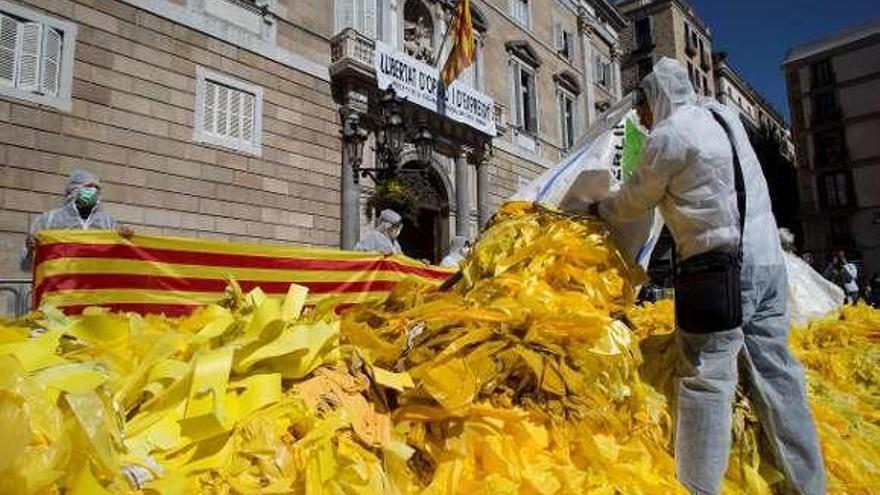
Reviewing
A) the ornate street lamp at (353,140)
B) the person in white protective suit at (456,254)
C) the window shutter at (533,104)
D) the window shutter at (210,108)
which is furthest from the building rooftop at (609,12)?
the window shutter at (210,108)

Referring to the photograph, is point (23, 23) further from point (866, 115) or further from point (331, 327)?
point (866, 115)

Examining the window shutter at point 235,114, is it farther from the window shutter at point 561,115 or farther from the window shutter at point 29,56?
the window shutter at point 561,115

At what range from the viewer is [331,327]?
1.87 metres

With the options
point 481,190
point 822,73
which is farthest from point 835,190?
point 481,190

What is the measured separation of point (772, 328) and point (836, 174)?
4652 cm

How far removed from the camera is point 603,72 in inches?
939

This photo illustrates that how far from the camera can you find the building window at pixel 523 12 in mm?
18391

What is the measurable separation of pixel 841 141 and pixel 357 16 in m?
40.8

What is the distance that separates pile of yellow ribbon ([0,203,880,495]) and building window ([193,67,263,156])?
8.39 meters

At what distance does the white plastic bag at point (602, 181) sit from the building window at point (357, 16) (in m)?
10.5

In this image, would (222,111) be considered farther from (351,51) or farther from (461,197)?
(461,197)

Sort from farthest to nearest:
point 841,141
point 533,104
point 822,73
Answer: point 822,73 → point 841,141 → point 533,104

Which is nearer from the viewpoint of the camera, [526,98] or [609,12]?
[526,98]

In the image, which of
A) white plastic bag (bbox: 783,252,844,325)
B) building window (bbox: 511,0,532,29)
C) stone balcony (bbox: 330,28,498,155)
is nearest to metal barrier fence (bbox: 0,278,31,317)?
stone balcony (bbox: 330,28,498,155)
